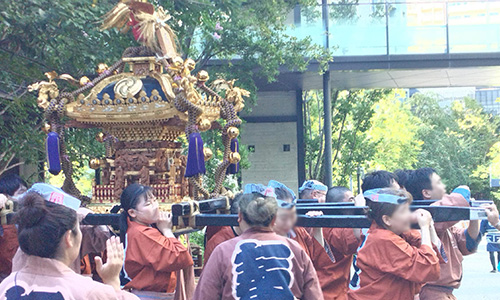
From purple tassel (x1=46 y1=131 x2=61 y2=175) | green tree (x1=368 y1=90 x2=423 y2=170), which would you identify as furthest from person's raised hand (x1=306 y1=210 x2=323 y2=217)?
green tree (x1=368 y1=90 x2=423 y2=170)

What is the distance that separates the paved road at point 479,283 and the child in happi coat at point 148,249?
708 cm

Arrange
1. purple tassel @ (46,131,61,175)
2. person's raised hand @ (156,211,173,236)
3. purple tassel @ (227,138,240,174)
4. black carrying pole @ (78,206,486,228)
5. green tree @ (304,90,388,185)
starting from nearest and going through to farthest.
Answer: black carrying pole @ (78,206,486,228)
person's raised hand @ (156,211,173,236)
purple tassel @ (46,131,61,175)
purple tassel @ (227,138,240,174)
green tree @ (304,90,388,185)

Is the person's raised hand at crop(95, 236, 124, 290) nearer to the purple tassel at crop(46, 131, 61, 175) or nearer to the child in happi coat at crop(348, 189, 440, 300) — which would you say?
the child in happi coat at crop(348, 189, 440, 300)

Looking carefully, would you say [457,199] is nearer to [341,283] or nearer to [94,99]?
[341,283]

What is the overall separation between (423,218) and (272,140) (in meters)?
13.2

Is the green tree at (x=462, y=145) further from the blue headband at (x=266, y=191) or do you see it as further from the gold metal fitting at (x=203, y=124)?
the blue headband at (x=266, y=191)

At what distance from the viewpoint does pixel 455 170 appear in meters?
33.4

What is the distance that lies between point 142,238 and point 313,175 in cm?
1420

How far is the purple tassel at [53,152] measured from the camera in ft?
17.9

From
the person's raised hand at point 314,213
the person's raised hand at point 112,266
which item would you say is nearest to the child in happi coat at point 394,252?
the person's raised hand at point 314,213

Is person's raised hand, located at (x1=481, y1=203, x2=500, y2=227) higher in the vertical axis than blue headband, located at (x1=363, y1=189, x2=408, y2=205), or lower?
lower

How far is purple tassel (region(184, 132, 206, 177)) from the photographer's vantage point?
5086 millimetres

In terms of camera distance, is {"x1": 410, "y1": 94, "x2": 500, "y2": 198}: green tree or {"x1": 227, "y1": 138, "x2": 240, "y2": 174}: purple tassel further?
{"x1": 410, "y1": 94, "x2": 500, "y2": 198}: green tree

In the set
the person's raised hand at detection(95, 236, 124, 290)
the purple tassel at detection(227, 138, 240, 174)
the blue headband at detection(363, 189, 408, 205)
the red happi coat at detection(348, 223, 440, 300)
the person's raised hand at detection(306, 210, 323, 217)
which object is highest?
the purple tassel at detection(227, 138, 240, 174)
